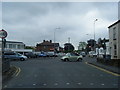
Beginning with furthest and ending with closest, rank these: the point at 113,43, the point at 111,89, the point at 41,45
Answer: the point at 41,45, the point at 113,43, the point at 111,89

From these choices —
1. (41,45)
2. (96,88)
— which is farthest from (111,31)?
(41,45)

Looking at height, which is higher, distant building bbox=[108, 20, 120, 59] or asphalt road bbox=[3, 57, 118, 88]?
distant building bbox=[108, 20, 120, 59]

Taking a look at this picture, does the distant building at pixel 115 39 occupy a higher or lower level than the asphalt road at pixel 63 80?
higher

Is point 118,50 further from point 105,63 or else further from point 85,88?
point 85,88

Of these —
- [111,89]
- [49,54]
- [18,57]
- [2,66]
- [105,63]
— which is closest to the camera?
[111,89]

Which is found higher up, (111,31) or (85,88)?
(111,31)

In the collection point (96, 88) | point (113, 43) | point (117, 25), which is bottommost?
point (96, 88)

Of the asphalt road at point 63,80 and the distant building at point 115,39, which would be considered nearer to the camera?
the asphalt road at point 63,80

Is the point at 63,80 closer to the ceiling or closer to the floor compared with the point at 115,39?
closer to the floor

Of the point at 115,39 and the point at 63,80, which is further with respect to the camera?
the point at 115,39

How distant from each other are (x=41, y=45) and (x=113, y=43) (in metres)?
107

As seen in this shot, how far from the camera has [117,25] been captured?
31.6 m

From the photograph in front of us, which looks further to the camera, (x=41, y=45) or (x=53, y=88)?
(x=41, y=45)

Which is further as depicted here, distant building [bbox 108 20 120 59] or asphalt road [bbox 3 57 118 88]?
distant building [bbox 108 20 120 59]
